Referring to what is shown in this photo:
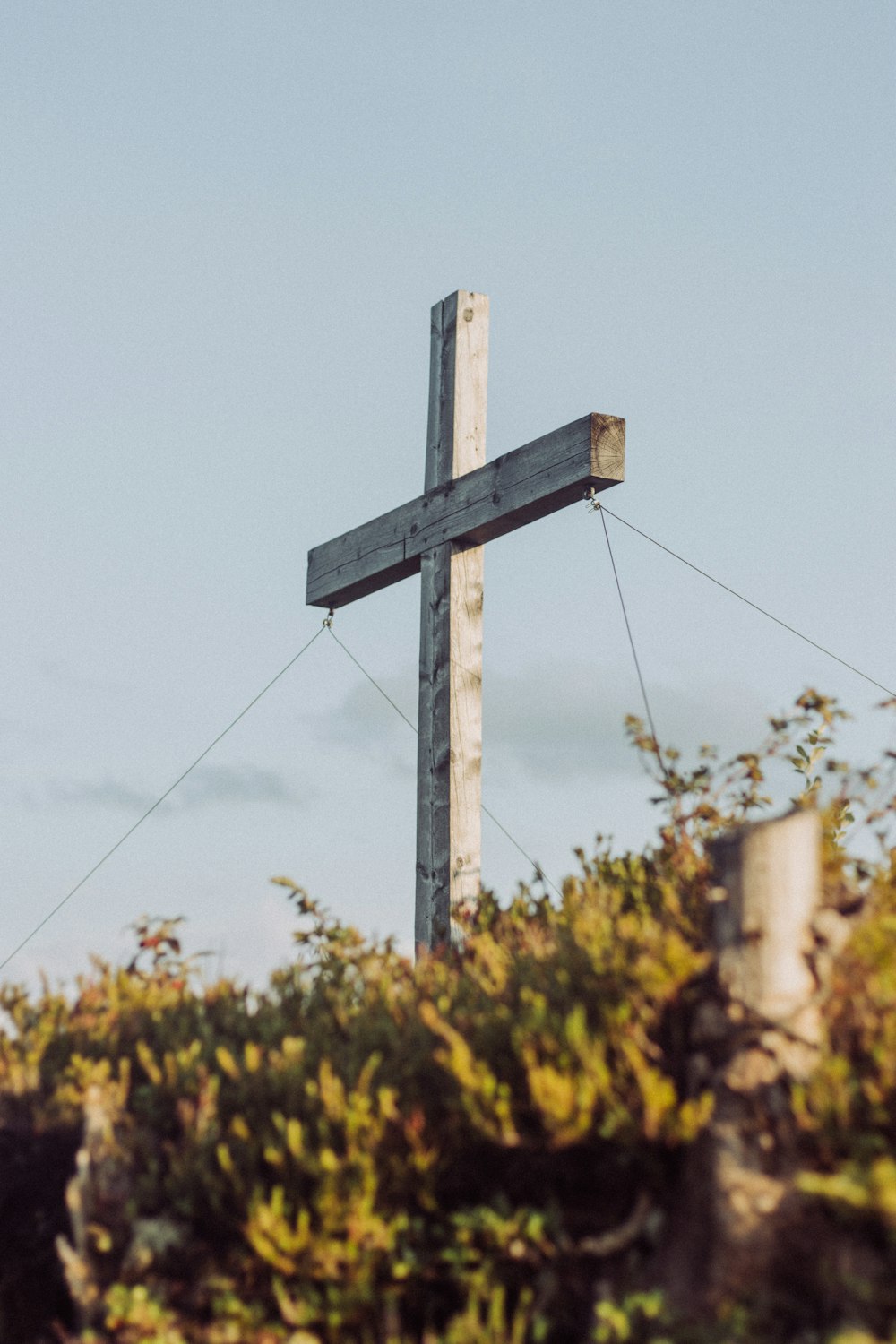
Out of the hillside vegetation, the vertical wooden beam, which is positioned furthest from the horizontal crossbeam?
the hillside vegetation

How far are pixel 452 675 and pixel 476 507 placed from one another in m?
1.14

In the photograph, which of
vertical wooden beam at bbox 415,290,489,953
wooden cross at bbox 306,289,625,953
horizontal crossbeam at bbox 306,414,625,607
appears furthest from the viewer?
vertical wooden beam at bbox 415,290,489,953

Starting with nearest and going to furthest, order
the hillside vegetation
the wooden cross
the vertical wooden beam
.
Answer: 1. the hillside vegetation
2. the wooden cross
3. the vertical wooden beam

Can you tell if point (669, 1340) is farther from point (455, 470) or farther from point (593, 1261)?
point (455, 470)

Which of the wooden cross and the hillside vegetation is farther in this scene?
the wooden cross

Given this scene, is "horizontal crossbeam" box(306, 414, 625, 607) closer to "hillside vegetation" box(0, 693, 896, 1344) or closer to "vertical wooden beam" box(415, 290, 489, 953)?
"vertical wooden beam" box(415, 290, 489, 953)

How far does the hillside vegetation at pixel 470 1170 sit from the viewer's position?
12.3 ft

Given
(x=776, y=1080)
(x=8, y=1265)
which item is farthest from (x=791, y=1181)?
(x=8, y=1265)

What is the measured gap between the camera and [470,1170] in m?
4.22

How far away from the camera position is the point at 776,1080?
13.2ft

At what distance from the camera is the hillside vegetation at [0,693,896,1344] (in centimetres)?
374

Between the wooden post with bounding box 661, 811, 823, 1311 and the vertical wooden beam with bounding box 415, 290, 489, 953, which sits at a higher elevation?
the vertical wooden beam with bounding box 415, 290, 489, 953

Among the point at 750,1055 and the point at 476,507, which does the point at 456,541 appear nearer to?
the point at 476,507

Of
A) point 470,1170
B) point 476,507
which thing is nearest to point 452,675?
point 476,507
